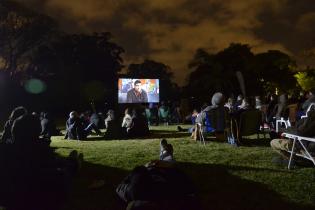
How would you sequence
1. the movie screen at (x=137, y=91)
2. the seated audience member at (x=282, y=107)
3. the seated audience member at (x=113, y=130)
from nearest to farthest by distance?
1. the seated audience member at (x=282, y=107)
2. the seated audience member at (x=113, y=130)
3. the movie screen at (x=137, y=91)

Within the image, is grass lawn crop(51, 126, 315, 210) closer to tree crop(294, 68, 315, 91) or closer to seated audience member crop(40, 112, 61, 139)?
seated audience member crop(40, 112, 61, 139)

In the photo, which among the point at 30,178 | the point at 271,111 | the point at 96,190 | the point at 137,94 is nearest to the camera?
the point at 30,178

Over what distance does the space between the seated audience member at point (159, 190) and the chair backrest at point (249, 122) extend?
6.82 metres

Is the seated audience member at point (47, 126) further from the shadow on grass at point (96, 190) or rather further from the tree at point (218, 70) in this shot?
the tree at point (218, 70)

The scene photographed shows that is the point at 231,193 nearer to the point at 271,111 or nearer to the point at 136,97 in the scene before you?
the point at 271,111

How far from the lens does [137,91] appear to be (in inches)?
1121

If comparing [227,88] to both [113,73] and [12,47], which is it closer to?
[113,73]

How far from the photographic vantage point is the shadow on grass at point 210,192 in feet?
18.7

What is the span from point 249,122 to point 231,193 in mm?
5819

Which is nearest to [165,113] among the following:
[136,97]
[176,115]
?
[176,115]

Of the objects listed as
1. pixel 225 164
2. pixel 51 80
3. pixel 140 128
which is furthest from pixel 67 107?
pixel 225 164

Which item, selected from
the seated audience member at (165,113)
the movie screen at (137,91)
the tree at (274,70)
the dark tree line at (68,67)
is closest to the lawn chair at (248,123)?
the seated audience member at (165,113)

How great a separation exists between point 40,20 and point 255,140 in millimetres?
33815

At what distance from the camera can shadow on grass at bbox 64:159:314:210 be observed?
5688 millimetres
